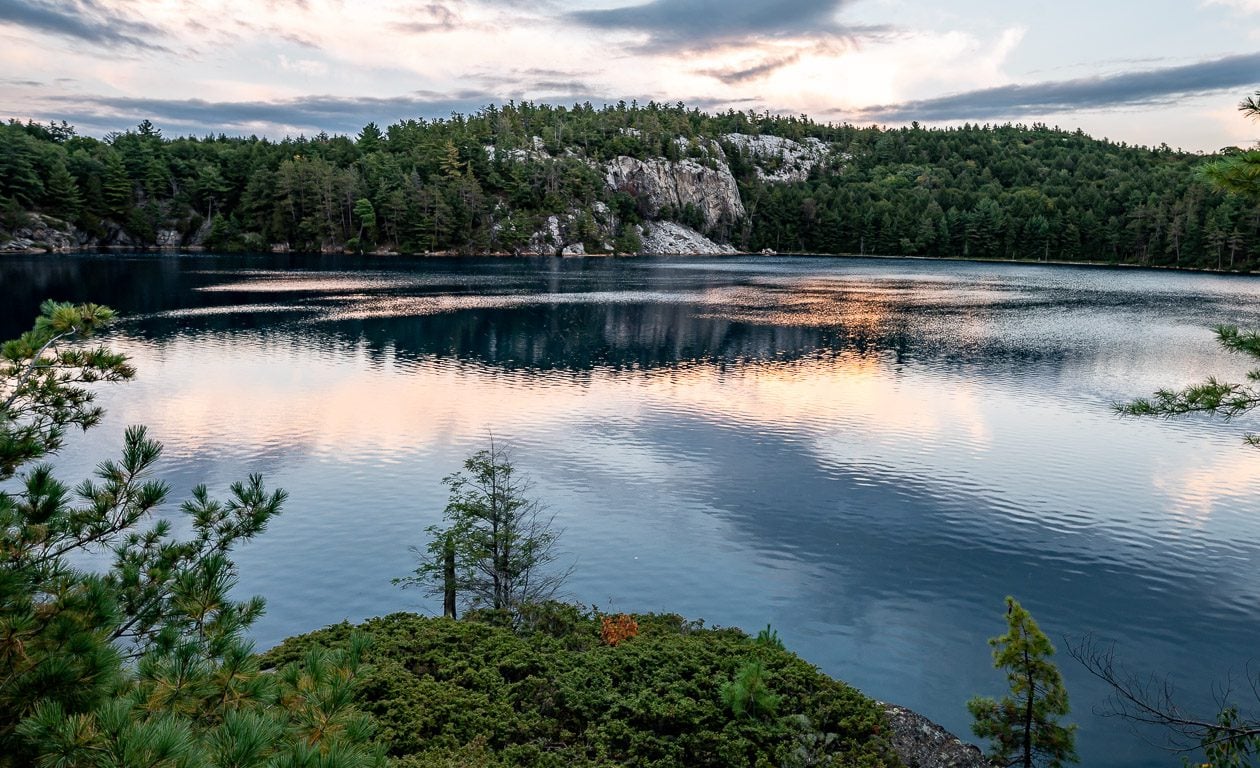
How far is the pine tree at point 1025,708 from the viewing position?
1277 centimetres

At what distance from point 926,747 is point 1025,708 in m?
2.19

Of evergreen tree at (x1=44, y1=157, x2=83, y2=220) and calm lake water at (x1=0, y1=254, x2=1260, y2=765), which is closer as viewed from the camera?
calm lake water at (x1=0, y1=254, x2=1260, y2=765)

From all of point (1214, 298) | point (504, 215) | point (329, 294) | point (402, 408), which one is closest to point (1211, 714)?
point (402, 408)

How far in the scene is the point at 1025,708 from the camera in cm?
1363

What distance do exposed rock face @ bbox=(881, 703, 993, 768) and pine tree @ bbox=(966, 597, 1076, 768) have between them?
59 cm

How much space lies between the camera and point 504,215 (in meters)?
178

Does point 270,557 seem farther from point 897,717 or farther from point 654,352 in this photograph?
point 654,352

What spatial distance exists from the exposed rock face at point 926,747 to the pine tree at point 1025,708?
59cm

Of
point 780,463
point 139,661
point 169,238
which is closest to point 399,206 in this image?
point 169,238

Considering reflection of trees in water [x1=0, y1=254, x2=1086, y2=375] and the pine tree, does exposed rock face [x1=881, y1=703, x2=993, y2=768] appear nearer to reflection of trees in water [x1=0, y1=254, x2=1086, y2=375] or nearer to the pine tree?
the pine tree

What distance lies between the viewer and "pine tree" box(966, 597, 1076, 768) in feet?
41.9

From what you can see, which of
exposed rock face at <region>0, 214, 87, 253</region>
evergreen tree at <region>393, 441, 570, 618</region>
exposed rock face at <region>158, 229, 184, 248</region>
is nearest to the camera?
evergreen tree at <region>393, 441, 570, 618</region>

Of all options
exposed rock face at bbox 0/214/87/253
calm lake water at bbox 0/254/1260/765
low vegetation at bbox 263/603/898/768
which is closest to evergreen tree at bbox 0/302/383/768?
low vegetation at bbox 263/603/898/768

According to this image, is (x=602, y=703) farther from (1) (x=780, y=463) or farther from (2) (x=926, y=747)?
(1) (x=780, y=463)
